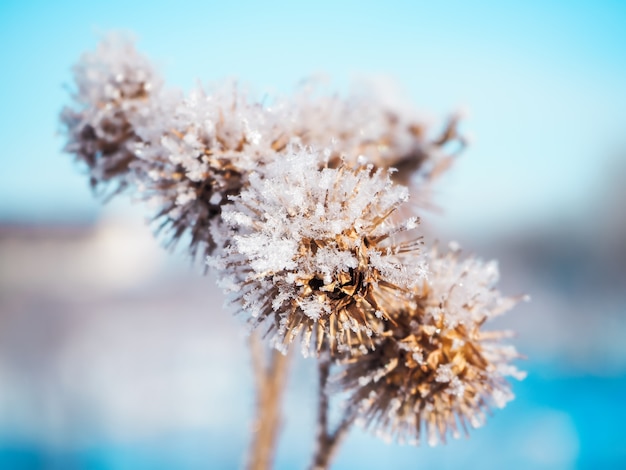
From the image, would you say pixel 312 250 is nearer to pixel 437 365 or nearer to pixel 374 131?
pixel 437 365

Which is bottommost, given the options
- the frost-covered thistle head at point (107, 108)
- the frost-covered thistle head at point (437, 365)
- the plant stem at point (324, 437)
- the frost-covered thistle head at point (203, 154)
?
the plant stem at point (324, 437)

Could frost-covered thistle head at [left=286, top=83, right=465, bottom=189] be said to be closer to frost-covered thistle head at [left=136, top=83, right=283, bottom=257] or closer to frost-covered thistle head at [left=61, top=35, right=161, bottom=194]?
frost-covered thistle head at [left=136, top=83, right=283, bottom=257]

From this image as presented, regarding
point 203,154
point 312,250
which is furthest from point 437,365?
point 203,154

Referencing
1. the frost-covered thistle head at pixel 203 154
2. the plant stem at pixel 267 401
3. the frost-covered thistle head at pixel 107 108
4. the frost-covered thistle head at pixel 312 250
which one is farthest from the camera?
the plant stem at pixel 267 401

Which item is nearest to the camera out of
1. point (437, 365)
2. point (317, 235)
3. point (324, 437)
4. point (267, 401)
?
point (317, 235)

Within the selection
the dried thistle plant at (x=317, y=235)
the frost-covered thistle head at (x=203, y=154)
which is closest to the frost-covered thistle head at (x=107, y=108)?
the dried thistle plant at (x=317, y=235)

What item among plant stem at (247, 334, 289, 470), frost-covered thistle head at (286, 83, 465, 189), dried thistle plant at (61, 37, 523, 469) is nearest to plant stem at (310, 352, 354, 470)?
dried thistle plant at (61, 37, 523, 469)

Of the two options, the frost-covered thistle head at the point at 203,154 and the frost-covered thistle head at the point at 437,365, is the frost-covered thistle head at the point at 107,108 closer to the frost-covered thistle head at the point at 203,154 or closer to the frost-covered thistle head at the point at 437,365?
the frost-covered thistle head at the point at 203,154
